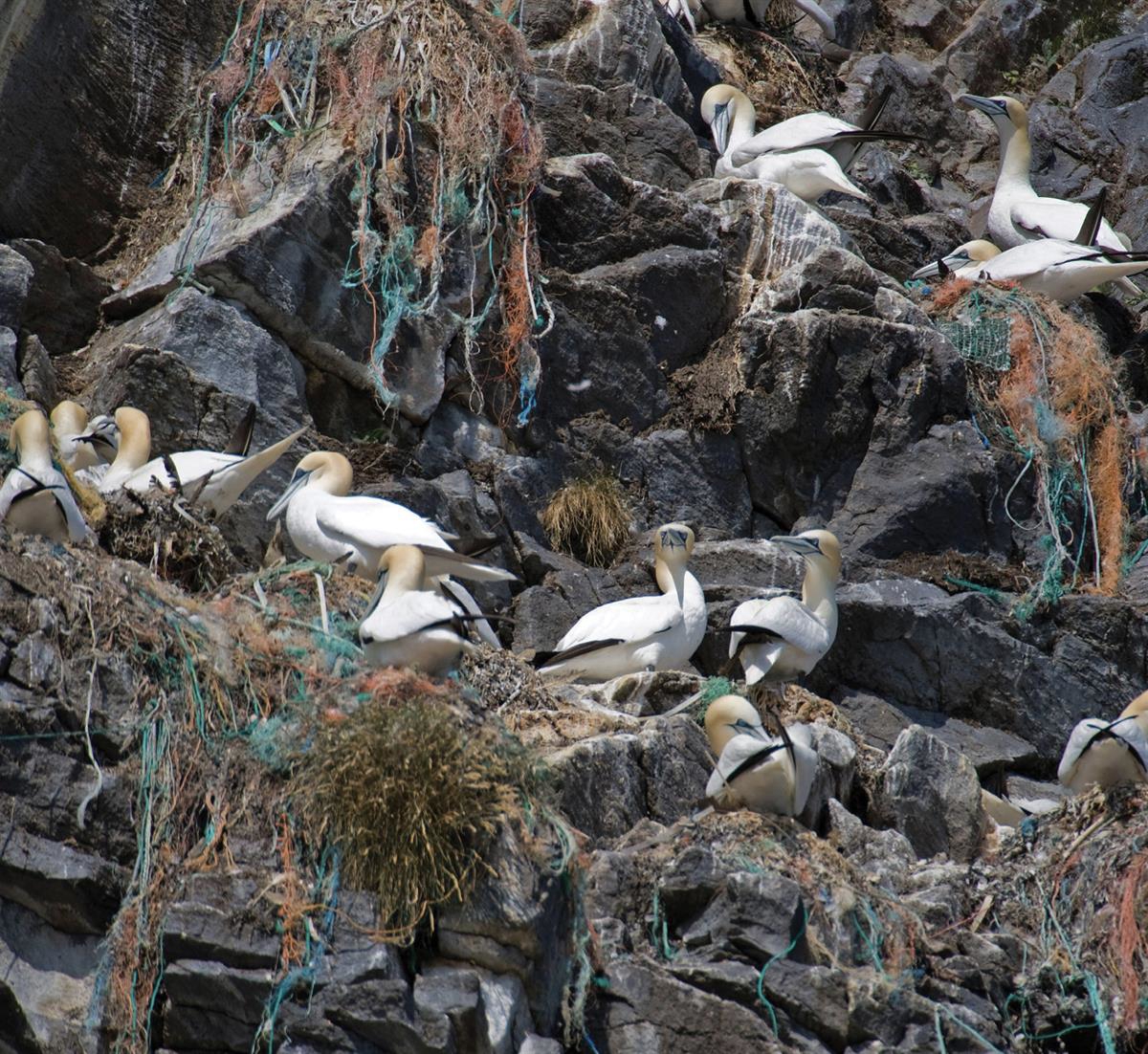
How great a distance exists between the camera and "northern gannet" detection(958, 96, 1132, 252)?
16.8 metres

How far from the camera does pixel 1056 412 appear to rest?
1448 cm

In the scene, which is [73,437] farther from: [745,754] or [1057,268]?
[1057,268]

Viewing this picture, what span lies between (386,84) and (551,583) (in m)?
4.21

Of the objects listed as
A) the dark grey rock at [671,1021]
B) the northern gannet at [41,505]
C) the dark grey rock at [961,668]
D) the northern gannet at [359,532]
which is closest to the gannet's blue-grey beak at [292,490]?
the northern gannet at [359,532]

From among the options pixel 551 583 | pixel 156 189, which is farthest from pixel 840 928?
pixel 156 189

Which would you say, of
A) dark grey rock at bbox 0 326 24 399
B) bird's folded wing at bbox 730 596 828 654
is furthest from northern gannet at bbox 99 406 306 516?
bird's folded wing at bbox 730 596 828 654

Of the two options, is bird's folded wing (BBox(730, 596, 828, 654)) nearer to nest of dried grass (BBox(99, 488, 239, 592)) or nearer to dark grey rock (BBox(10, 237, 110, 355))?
nest of dried grass (BBox(99, 488, 239, 592))

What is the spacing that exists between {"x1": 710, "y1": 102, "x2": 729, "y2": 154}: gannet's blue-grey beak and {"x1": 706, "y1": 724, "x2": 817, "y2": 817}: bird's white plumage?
343 inches

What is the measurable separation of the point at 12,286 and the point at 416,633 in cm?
564

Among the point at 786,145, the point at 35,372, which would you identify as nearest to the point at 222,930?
the point at 35,372

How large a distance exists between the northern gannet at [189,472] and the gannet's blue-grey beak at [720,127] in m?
6.78

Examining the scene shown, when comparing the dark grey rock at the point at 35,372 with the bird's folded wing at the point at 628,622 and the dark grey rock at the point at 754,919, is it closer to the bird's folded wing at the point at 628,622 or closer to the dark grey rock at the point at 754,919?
the bird's folded wing at the point at 628,622

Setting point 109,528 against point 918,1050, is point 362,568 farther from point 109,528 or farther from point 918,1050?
point 918,1050

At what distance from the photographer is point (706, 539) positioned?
43.8ft
